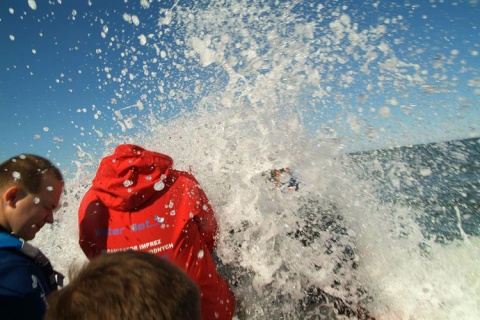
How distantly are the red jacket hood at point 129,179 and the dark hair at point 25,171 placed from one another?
401 millimetres

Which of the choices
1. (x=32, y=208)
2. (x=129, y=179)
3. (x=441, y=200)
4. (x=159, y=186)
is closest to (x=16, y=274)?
(x=32, y=208)

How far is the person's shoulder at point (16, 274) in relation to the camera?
1.56 m

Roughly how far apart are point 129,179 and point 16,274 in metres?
0.92

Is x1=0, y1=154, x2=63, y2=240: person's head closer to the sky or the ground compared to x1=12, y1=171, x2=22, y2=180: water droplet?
closer to the ground

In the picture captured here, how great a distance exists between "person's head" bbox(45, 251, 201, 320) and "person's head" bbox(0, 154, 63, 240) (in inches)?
49.3

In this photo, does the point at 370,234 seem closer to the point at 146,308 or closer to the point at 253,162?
the point at 253,162

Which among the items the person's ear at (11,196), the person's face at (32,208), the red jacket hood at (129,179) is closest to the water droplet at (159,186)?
the red jacket hood at (129,179)

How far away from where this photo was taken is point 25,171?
6.89 ft

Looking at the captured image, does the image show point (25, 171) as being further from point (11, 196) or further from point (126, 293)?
point (126, 293)

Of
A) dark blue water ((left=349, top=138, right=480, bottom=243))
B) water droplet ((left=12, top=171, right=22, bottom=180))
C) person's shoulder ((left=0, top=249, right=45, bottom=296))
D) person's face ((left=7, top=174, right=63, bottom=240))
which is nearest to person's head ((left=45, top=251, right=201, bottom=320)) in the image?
person's shoulder ((left=0, top=249, right=45, bottom=296))

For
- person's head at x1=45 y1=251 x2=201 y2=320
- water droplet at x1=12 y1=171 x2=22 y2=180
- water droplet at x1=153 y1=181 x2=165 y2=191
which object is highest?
water droplet at x1=12 y1=171 x2=22 y2=180

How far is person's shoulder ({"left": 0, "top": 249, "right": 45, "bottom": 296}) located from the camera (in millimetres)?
1557

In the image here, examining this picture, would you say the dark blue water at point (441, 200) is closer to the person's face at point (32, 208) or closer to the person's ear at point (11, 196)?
the person's face at point (32, 208)

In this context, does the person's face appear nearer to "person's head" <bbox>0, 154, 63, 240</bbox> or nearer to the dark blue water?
"person's head" <bbox>0, 154, 63, 240</bbox>
